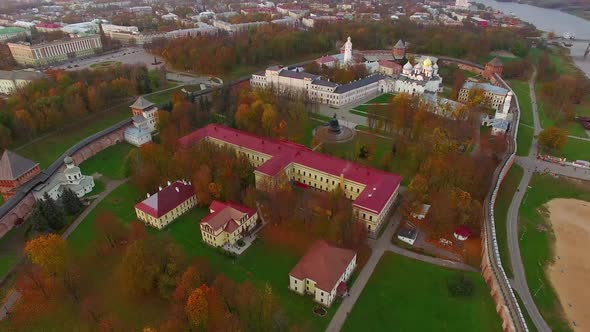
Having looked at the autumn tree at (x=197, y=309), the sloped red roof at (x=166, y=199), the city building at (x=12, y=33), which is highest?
the city building at (x=12, y=33)

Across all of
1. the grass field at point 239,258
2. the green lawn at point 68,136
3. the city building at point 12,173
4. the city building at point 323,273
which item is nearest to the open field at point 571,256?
the city building at point 323,273

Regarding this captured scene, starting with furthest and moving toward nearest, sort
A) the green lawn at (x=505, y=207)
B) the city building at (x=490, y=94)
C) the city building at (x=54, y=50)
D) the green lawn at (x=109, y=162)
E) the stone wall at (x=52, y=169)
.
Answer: the city building at (x=54, y=50)
the city building at (x=490, y=94)
the green lawn at (x=109, y=162)
the stone wall at (x=52, y=169)
the green lawn at (x=505, y=207)

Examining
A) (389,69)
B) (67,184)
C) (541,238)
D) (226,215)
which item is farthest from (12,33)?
(541,238)

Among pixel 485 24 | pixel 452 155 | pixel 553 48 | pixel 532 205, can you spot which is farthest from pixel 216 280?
pixel 485 24

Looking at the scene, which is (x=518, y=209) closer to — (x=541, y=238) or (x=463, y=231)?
(x=541, y=238)

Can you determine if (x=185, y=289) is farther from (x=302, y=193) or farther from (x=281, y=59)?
(x=281, y=59)

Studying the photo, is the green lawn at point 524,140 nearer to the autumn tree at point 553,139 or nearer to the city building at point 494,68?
the autumn tree at point 553,139
